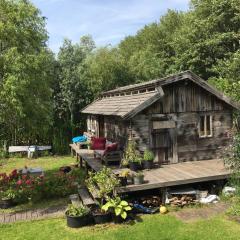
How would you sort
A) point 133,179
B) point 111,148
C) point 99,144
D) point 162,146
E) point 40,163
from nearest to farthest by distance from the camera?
1. point 133,179
2. point 162,146
3. point 111,148
4. point 99,144
5. point 40,163

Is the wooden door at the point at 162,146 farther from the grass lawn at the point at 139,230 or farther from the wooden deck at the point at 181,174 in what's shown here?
the grass lawn at the point at 139,230

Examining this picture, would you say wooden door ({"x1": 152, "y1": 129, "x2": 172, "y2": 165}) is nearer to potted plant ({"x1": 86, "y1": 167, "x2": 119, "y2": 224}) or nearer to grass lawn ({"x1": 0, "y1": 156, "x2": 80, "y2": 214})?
potted plant ({"x1": 86, "y1": 167, "x2": 119, "y2": 224})

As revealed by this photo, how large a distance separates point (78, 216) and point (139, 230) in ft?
6.69

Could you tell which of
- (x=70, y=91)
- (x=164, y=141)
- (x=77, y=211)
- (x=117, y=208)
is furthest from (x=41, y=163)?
(x=117, y=208)

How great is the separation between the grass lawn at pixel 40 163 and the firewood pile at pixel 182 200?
31.2 ft

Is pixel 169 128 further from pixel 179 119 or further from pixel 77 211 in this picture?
pixel 77 211

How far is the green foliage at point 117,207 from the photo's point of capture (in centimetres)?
1144

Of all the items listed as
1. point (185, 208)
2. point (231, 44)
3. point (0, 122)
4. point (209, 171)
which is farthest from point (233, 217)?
point (231, 44)

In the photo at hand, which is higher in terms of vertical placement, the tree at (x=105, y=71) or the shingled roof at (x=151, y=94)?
the tree at (x=105, y=71)

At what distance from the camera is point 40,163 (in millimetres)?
23594

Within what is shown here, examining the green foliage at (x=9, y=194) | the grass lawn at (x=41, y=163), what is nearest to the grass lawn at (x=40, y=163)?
the grass lawn at (x=41, y=163)

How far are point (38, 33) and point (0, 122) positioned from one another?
13.3 ft

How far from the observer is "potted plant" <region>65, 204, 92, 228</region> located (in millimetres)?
11337

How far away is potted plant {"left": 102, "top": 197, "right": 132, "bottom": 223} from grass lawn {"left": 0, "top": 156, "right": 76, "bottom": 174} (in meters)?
9.77
